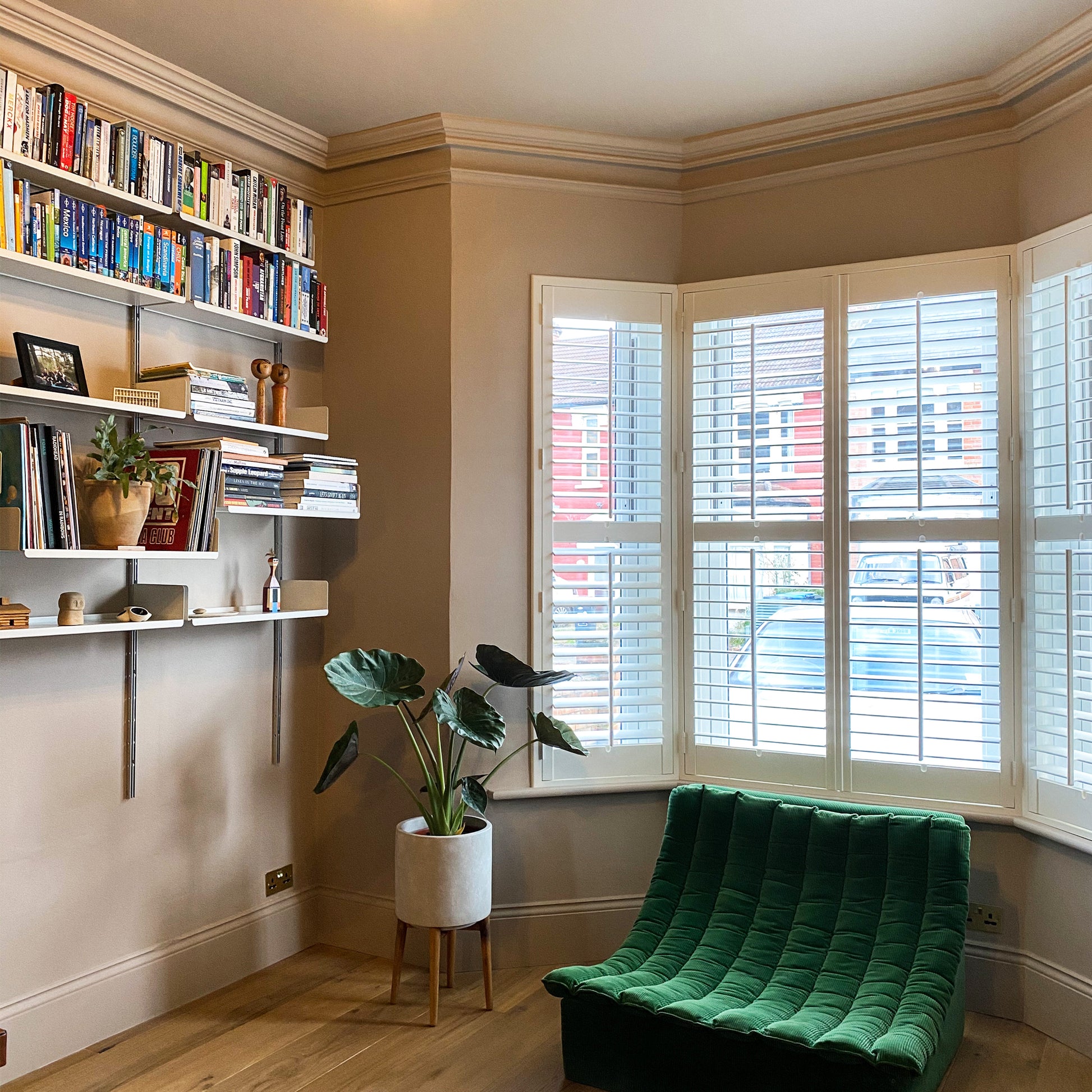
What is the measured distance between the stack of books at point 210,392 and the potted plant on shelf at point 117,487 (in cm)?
26

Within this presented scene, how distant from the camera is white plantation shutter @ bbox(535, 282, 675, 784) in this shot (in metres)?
3.35

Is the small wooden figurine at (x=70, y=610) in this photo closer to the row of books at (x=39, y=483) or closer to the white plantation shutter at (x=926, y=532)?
the row of books at (x=39, y=483)

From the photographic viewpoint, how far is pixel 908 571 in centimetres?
310

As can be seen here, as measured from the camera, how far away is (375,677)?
116 inches

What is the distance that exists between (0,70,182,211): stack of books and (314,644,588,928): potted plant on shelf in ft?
4.78

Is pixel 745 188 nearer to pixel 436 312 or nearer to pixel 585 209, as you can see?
pixel 585 209

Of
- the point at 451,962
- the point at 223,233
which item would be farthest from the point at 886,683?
the point at 223,233

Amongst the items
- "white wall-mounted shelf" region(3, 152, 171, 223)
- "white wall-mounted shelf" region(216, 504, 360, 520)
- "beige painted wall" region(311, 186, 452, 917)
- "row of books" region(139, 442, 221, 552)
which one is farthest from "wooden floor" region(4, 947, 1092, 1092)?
"white wall-mounted shelf" region(3, 152, 171, 223)

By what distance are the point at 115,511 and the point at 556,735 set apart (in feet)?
4.78

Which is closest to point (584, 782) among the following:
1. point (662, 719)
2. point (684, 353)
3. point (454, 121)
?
point (662, 719)

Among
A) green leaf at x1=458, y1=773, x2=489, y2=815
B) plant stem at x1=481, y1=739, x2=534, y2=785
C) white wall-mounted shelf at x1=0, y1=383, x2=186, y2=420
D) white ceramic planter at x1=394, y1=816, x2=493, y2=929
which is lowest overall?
white ceramic planter at x1=394, y1=816, x2=493, y2=929

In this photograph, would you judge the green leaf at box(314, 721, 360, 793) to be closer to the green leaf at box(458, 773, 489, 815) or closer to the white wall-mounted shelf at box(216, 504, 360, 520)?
the green leaf at box(458, 773, 489, 815)

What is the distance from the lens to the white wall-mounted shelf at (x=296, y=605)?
10.3 ft

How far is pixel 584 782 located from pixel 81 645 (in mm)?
1658
